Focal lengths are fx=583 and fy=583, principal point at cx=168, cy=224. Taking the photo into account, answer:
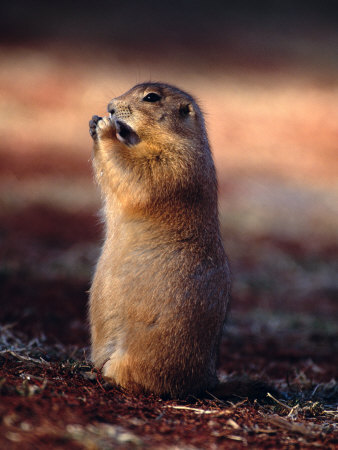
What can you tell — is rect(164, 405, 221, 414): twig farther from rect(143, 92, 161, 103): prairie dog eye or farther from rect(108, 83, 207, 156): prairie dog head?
rect(143, 92, 161, 103): prairie dog eye

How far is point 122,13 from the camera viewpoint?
35.7 meters

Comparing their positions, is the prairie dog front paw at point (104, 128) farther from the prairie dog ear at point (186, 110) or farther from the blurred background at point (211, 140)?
the blurred background at point (211, 140)

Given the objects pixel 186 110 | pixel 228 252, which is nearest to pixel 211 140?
pixel 228 252

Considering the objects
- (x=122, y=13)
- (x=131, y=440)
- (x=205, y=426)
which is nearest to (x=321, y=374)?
(x=205, y=426)

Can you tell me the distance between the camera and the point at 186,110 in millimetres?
4992

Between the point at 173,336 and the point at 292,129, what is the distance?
19.6 m

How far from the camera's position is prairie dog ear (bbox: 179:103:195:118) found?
195 inches

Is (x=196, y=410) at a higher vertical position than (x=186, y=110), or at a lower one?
lower

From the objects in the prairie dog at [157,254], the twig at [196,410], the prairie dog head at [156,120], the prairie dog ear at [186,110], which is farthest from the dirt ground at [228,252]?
the prairie dog ear at [186,110]

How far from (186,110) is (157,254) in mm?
1505

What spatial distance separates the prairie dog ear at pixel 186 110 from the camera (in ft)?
16.2

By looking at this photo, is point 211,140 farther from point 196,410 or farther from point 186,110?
point 196,410

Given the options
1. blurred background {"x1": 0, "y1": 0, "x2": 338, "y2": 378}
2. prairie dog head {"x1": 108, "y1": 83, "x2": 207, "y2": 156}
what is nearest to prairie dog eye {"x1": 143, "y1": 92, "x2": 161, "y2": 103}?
prairie dog head {"x1": 108, "y1": 83, "x2": 207, "y2": 156}

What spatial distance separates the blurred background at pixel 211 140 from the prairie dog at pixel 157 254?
0.76 meters
